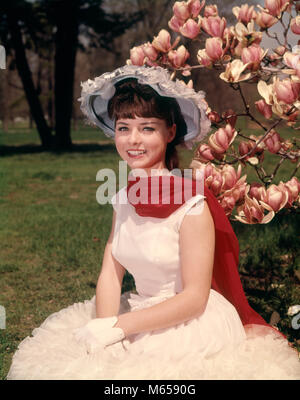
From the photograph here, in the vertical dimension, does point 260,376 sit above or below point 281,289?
above

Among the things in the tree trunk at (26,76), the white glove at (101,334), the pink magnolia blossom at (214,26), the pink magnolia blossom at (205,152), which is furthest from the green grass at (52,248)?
the tree trunk at (26,76)

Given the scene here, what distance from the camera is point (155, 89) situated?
7.09ft

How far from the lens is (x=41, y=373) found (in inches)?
78.0

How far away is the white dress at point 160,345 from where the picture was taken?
1.91 meters

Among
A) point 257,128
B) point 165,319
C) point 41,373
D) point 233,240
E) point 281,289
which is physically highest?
point 257,128

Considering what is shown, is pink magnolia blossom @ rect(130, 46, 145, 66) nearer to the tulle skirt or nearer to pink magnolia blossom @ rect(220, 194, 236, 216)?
pink magnolia blossom @ rect(220, 194, 236, 216)

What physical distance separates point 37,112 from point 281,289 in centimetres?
1560

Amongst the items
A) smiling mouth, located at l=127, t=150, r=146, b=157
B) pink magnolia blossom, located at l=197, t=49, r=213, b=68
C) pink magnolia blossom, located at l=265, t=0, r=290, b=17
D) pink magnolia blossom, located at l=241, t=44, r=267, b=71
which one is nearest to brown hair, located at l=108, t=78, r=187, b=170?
smiling mouth, located at l=127, t=150, r=146, b=157

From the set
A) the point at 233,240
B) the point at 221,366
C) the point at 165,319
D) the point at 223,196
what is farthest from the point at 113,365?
the point at 223,196

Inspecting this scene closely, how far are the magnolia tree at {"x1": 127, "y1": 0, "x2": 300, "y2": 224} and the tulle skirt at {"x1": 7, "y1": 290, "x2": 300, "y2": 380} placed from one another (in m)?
0.54

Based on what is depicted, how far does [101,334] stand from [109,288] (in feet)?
1.48

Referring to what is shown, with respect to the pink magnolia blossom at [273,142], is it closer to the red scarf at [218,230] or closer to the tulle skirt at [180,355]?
the red scarf at [218,230]
